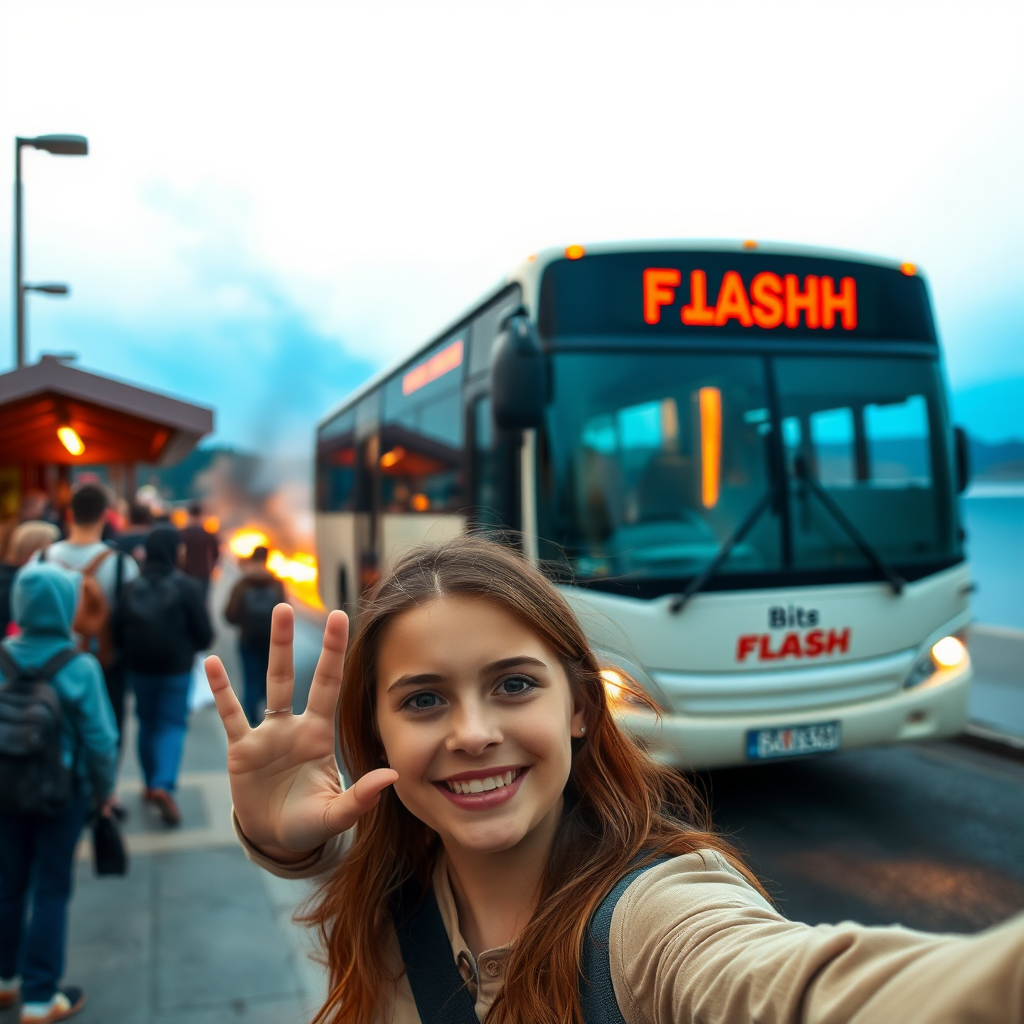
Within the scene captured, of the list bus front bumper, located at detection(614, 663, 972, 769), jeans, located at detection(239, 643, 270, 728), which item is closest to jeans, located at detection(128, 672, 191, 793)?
jeans, located at detection(239, 643, 270, 728)

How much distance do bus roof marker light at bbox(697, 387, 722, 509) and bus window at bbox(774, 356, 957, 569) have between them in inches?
15.9

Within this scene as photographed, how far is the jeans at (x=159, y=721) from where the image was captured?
5.45 meters

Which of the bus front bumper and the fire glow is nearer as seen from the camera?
the bus front bumper

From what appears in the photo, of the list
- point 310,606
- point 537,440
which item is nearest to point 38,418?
point 537,440

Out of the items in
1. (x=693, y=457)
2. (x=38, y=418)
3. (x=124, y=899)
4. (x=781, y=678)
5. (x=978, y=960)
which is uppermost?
(x=38, y=418)

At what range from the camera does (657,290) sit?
543 cm

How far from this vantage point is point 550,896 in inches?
53.3

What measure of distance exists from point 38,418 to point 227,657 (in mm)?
5059

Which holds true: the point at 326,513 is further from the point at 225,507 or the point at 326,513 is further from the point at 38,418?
the point at 225,507

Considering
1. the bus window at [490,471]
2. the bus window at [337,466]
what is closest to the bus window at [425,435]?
the bus window at [490,471]

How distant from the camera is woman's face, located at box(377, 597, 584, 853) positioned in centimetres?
138

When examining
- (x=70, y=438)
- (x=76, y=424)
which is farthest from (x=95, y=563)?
(x=76, y=424)

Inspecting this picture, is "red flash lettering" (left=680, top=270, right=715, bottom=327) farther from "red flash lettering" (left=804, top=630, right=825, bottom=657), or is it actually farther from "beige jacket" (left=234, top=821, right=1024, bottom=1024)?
"beige jacket" (left=234, top=821, right=1024, bottom=1024)

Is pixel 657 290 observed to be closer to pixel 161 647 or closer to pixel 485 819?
pixel 161 647
